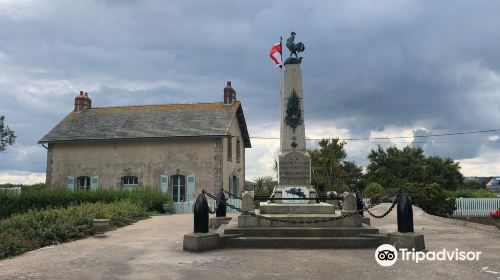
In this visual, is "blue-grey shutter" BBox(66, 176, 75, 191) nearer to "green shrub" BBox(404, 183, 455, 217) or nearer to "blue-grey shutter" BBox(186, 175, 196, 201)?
"blue-grey shutter" BBox(186, 175, 196, 201)

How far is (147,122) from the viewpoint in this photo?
25.9 meters

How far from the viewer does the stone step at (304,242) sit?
902cm

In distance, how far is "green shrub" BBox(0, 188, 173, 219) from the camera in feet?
63.4

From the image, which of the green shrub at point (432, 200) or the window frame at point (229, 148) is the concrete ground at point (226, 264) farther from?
the window frame at point (229, 148)

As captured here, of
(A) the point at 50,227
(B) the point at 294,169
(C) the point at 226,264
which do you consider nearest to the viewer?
(C) the point at 226,264

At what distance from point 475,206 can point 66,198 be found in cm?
2047

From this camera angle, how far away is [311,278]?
20.5 ft

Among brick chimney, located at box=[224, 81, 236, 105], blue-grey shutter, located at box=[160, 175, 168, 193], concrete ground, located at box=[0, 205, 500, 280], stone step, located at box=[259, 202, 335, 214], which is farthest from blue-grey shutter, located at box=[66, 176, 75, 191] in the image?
stone step, located at box=[259, 202, 335, 214]

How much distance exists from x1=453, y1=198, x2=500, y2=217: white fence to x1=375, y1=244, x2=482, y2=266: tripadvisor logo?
52.5 ft

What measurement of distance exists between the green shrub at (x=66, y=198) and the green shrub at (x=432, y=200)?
1240cm

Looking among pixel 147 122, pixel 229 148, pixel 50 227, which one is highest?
pixel 147 122

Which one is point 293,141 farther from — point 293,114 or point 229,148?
point 229,148

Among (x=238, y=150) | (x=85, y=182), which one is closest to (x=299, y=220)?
(x=238, y=150)

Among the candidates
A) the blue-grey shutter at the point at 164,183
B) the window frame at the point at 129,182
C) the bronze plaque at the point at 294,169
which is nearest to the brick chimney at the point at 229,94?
the blue-grey shutter at the point at 164,183
